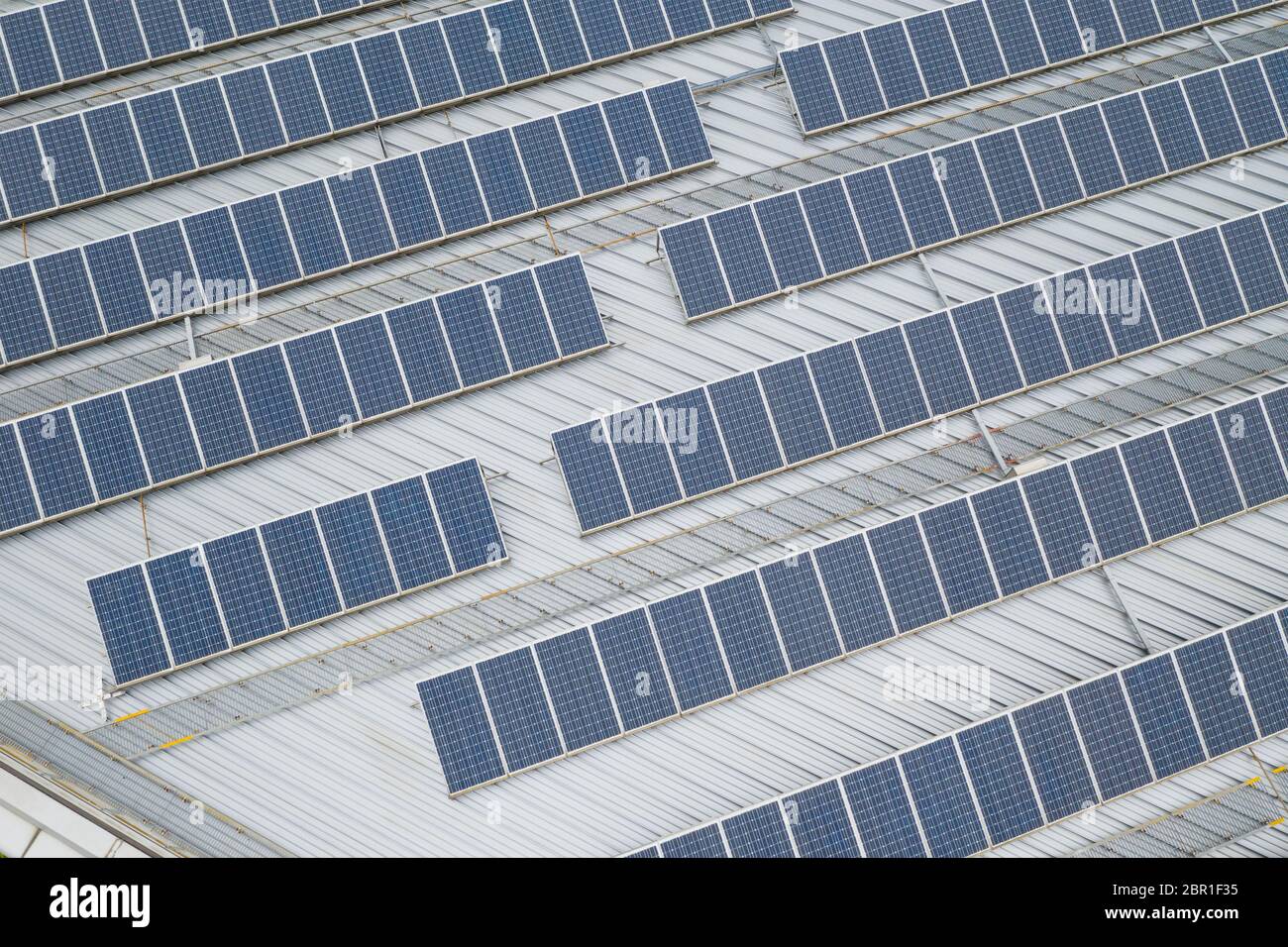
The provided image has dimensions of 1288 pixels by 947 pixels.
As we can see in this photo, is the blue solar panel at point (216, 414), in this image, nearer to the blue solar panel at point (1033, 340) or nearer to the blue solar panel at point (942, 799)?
the blue solar panel at point (942, 799)

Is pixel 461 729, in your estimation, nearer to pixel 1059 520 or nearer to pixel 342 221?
pixel 342 221

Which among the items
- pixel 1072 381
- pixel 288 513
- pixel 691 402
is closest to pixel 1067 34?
pixel 1072 381

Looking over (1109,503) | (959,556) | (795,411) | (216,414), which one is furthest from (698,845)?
(216,414)

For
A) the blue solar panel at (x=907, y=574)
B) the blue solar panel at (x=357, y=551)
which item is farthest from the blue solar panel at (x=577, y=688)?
the blue solar panel at (x=907, y=574)

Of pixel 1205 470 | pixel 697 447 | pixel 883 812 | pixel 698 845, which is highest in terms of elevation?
pixel 697 447

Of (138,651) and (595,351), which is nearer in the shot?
(138,651)

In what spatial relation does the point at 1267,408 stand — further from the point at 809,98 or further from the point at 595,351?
the point at 595,351
